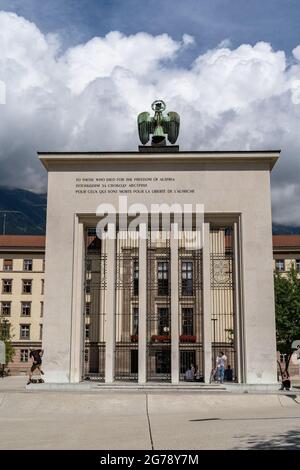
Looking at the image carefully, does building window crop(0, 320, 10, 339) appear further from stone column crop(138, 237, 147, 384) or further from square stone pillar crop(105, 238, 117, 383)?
stone column crop(138, 237, 147, 384)

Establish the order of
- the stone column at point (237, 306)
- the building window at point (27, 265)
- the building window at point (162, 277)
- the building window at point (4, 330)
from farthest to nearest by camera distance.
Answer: the building window at point (27, 265) < the building window at point (4, 330) < the building window at point (162, 277) < the stone column at point (237, 306)

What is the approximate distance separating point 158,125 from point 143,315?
928 centimetres

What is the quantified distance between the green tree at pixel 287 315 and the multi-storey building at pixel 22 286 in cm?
3576

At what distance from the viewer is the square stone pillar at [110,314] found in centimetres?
2339

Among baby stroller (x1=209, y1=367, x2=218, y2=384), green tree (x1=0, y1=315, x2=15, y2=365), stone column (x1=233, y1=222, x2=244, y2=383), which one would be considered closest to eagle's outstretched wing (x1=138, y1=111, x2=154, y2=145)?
stone column (x1=233, y1=222, x2=244, y2=383)

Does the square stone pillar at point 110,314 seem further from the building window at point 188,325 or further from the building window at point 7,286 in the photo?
the building window at point 7,286

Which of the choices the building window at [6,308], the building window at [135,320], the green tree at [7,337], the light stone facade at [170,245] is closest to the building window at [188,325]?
the building window at [135,320]

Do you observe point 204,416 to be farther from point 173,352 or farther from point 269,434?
point 173,352

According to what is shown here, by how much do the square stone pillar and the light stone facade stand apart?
0.14 feet

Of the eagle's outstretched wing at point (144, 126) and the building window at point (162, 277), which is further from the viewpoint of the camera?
the building window at point (162, 277)

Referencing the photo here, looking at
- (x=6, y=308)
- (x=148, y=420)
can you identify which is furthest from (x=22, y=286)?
(x=148, y=420)

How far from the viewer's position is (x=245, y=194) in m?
24.3
